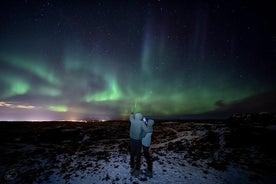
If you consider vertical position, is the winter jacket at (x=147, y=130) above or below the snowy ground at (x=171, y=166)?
above

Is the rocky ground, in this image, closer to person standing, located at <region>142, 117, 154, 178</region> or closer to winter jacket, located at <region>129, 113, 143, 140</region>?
person standing, located at <region>142, 117, 154, 178</region>

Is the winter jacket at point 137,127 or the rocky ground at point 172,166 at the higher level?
the winter jacket at point 137,127

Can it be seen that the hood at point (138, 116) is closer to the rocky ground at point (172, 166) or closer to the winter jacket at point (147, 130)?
the winter jacket at point (147, 130)

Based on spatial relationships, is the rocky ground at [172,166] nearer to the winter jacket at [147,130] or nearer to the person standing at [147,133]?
the person standing at [147,133]

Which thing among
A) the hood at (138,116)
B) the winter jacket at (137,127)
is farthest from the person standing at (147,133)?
the hood at (138,116)

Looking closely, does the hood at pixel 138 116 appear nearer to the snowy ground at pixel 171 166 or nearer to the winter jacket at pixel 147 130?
the winter jacket at pixel 147 130

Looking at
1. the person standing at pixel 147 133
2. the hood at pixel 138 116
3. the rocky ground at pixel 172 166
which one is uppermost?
the hood at pixel 138 116

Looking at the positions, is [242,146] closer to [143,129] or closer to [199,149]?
[199,149]

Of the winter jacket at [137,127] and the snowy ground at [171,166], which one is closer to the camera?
the winter jacket at [137,127]

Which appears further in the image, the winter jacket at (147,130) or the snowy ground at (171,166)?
the snowy ground at (171,166)

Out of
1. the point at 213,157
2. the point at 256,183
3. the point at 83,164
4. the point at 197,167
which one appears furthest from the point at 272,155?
the point at 83,164

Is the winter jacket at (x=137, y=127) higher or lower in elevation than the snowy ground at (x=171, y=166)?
higher

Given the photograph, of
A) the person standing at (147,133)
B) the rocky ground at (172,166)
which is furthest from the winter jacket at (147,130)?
the rocky ground at (172,166)

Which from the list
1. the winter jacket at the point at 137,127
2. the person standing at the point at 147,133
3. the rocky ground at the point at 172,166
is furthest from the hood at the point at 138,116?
the rocky ground at the point at 172,166
